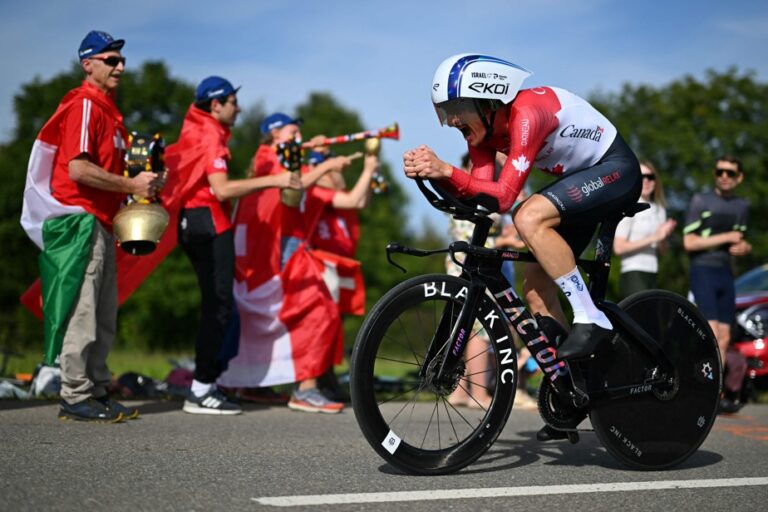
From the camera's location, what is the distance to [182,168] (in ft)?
25.4

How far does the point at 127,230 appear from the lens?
6617 mm

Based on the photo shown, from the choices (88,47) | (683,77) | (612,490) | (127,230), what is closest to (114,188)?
(127,230)

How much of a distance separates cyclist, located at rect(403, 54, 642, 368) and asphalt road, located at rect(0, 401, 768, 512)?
78 cm

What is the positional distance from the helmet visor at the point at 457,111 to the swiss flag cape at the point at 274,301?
12.4ft

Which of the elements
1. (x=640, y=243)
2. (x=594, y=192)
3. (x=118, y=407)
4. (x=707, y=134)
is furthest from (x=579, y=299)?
(x=707, y=134)

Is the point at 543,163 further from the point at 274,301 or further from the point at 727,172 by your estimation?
the point at 727,172

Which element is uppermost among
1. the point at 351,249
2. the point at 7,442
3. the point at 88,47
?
the point at 88,47

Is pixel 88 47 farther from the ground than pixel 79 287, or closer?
farther from the ground

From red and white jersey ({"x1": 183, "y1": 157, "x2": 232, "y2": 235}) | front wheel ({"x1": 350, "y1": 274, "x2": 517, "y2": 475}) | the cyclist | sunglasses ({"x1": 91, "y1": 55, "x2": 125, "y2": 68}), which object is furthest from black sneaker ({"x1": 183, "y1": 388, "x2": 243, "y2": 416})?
the cyclist

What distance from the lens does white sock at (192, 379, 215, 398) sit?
7.67 m

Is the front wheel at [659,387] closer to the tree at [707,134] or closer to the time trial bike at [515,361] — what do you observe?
the time trial bike at [515,361]

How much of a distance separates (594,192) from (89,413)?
3.62m

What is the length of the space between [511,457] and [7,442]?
2809mm

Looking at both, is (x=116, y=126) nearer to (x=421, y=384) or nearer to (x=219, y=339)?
(x=219, y=339)
